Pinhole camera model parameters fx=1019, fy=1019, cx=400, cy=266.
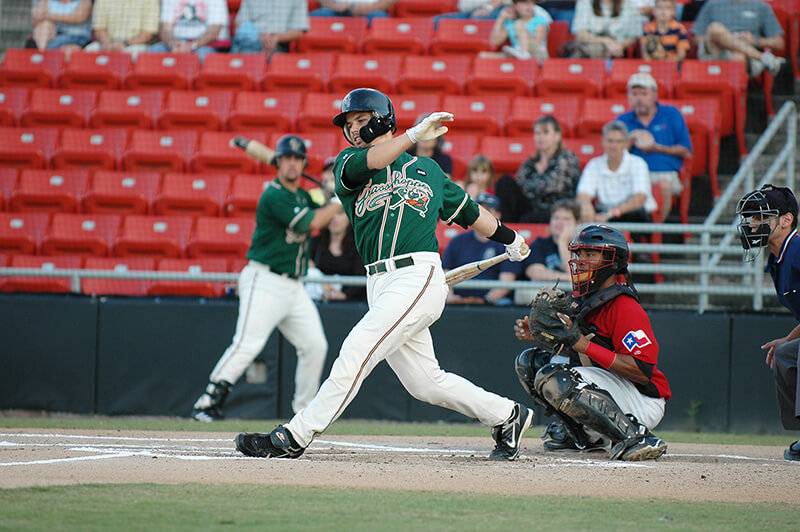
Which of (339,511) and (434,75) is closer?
(339,511)

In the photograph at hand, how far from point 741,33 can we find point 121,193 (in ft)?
21.5

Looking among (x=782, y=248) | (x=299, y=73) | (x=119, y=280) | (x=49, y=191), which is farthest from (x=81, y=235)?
(x=782, y=248)

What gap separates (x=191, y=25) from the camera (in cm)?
1216

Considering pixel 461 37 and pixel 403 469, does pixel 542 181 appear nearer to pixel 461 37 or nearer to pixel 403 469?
pixel 461 37

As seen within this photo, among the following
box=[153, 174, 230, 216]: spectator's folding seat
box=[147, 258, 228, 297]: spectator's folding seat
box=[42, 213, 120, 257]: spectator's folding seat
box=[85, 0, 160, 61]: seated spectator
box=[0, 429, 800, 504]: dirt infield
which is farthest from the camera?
box=[85, 0, 160, 61]: seated spectator

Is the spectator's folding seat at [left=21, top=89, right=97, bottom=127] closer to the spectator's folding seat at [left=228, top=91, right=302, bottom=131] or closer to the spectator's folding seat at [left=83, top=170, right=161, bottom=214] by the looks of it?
the spectator's folding seat at [left=83, top=170, right=161, bottom=214]

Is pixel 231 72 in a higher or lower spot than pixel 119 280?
higher

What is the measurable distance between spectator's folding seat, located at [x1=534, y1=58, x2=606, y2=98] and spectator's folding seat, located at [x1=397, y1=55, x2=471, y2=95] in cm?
85

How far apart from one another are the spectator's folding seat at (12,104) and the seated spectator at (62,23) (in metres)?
1.02

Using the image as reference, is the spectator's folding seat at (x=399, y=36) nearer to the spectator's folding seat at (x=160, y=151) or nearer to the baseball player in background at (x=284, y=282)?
the spectator's folding seat at (x=160, y=151)

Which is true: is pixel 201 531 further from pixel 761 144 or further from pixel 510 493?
pixel 761 144

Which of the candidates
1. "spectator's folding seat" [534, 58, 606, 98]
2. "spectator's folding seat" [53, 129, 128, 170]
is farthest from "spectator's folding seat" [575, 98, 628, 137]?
"spectator's folding seat" [53, 129, 128, 170]

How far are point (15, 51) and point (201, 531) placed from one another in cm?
1046

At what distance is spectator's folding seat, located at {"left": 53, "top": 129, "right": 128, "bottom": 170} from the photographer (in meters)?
10.8
